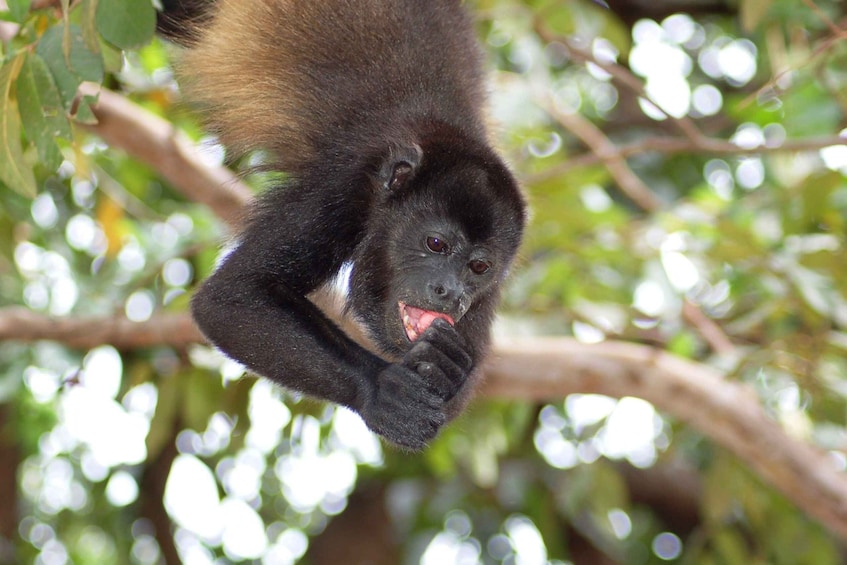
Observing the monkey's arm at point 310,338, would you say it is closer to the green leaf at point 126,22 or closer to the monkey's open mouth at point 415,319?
the monkey's open mouth at point 415,319

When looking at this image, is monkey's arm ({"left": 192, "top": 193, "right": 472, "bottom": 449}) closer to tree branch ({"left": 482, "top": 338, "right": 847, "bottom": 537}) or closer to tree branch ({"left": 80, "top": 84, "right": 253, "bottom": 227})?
tree branch ({"left": 80, "top": 84, "right": 253, "bottom": 227})

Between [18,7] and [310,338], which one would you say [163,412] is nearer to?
[310,338]

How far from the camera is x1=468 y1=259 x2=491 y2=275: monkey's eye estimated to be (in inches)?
104

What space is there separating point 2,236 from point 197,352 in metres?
0.90

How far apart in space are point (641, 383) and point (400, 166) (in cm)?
157

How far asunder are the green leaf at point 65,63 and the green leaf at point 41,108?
2 cm

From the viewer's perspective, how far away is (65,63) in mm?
1989

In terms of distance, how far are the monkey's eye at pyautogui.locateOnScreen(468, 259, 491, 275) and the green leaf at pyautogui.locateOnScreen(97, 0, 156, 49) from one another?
3.36 ft

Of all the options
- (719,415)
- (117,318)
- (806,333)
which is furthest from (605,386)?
(117,318)

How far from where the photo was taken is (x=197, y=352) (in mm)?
4055

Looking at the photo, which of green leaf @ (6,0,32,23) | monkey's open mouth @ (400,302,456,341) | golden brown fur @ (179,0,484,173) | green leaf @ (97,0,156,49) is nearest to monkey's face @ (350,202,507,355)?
monkey's open mouth @ (400,302,456,341)

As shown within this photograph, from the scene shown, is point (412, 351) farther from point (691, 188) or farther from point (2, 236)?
point (691, 188)

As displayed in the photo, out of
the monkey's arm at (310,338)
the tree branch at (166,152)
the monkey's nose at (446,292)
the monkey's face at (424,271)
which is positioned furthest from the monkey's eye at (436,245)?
the tree branch at (166,152)

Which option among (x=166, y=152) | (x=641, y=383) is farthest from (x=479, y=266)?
(x=166, y=152)
